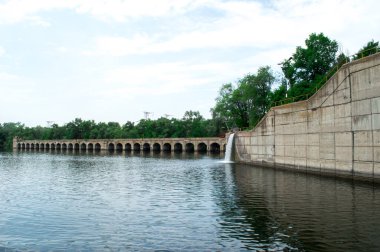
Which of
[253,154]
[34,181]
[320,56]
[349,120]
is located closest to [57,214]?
[34,181]

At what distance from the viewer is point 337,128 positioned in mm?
37438

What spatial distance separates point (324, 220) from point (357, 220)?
158 centimetres

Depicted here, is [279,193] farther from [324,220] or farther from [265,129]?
[265,129]

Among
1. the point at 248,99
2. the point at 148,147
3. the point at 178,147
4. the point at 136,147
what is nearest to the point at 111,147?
the point at 136,147

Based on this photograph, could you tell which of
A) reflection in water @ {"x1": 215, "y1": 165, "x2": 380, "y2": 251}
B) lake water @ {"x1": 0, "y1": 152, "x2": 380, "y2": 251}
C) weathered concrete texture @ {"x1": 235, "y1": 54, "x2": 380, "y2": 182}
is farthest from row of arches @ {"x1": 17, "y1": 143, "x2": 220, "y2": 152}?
lake water @ {"x1": 0, "y1": 152, "x2": 380, "y2": 251}

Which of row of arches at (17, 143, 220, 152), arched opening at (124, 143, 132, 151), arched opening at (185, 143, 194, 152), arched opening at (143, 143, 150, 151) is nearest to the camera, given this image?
row of arches at (17, 143, 220, 152)

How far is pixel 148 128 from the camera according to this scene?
565ft

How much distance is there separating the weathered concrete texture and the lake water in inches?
121

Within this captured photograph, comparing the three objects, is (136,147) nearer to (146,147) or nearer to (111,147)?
(146,147)

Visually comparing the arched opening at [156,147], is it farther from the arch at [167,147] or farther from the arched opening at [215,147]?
the arched opening at [215,147]

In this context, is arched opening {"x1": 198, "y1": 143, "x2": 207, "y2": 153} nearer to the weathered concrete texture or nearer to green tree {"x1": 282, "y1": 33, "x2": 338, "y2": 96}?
green tree {"x1": 282, "y1": 33, "x2": 338, "y2": 96}

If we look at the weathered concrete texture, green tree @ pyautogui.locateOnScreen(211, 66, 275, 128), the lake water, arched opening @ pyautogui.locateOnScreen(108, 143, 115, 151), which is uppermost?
green tree @ pyautogui.locateOnScreen(211, 66, 275, 128)

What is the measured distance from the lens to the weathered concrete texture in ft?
106

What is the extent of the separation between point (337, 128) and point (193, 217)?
2249 centimetres
